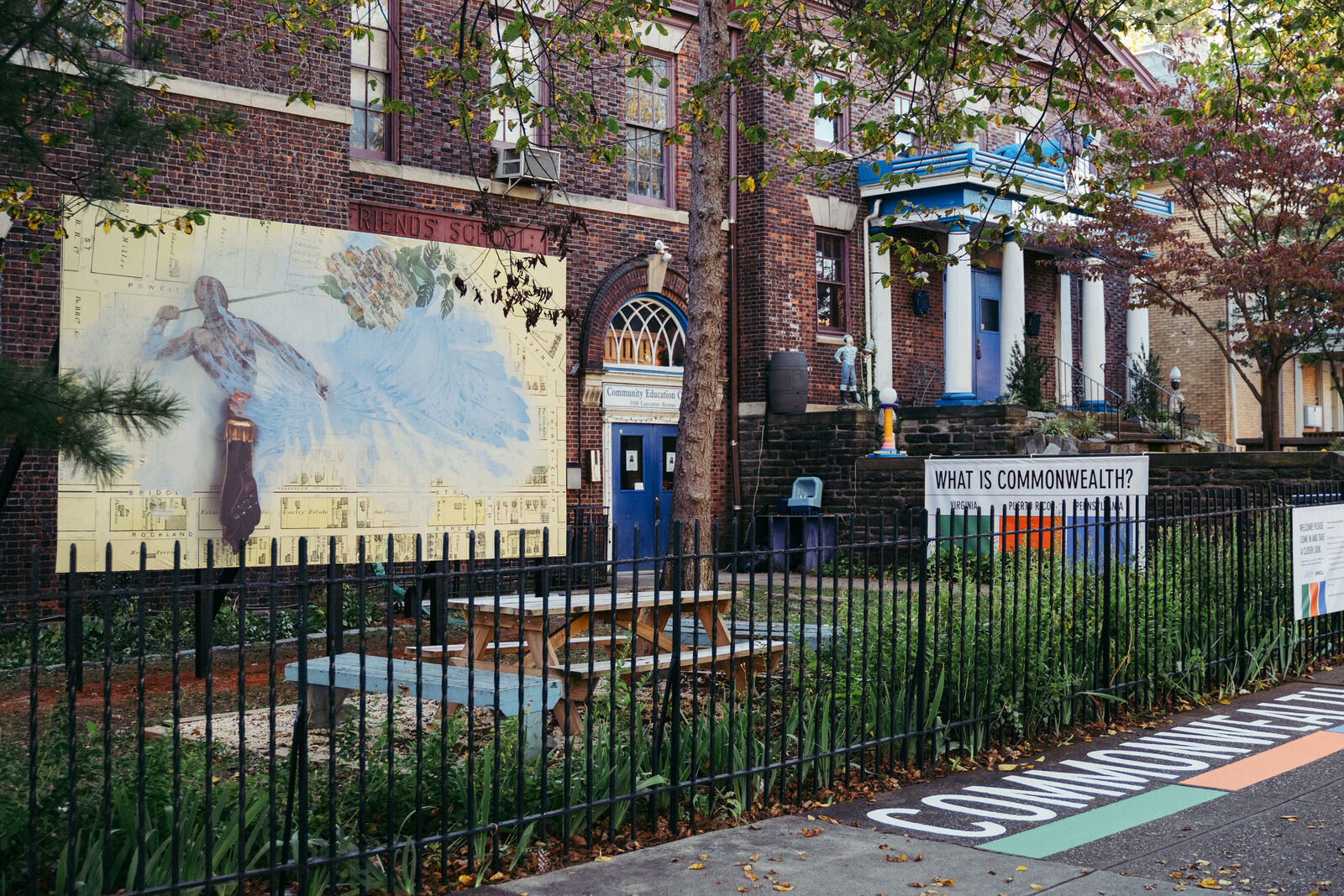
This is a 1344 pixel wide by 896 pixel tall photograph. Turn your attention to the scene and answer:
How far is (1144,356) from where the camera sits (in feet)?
86.7

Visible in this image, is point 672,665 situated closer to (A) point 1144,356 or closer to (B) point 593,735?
(B) point 593,735

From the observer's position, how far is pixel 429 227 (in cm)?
1645

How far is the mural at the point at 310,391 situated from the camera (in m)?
8.55

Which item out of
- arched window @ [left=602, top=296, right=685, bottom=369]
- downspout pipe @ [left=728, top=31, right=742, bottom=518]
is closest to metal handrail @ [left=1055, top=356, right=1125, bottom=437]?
downspout pipe @ [left=728, top=31, right=742, bottom=518]

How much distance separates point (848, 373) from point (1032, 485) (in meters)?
7.66

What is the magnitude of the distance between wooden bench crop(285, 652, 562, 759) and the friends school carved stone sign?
9.24 m

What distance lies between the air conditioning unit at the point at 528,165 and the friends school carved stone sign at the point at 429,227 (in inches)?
27.9

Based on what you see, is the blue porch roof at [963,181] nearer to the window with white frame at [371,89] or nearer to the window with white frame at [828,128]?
the window with white frame at [828,128]

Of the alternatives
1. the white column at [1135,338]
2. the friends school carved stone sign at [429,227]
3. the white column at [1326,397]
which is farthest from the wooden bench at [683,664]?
the white column at [1326,397]

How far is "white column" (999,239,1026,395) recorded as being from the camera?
909 inches

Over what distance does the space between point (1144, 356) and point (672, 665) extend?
74.7 feet

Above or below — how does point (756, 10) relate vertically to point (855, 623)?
above

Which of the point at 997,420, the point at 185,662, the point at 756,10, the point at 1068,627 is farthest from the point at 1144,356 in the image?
the point at 185,662

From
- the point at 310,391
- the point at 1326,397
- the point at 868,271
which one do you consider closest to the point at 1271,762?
the point at 310,391
